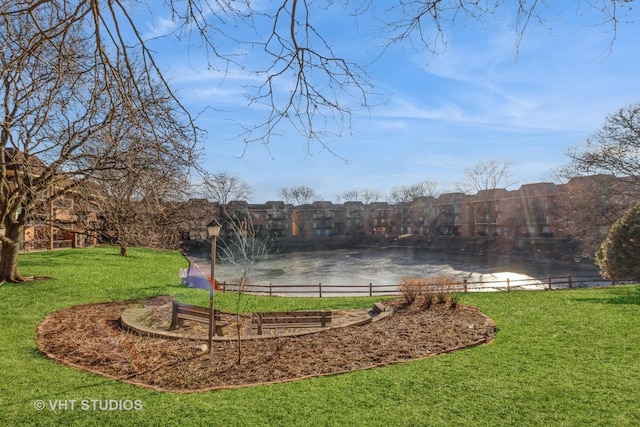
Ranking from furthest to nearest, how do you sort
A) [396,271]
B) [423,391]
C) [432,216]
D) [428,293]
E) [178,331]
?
[432,216] → [396,271] → [428,293] → [178,331] → [423,391]

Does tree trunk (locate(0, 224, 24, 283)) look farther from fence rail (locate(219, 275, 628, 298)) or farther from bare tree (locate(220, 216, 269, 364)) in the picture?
fence rail (locate(219, 275, 628, 298))

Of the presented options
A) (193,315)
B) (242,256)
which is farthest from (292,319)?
(242,256)

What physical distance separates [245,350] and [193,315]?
2.75m

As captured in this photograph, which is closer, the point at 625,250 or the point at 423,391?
the point at 423,391

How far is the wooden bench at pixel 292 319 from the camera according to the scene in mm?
10164

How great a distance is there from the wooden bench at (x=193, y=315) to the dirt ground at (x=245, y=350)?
1.03 metres

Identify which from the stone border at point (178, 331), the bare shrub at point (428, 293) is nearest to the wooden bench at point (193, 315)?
the stone border at point (178, 331)

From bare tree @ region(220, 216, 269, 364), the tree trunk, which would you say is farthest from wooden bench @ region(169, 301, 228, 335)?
the tree trunk

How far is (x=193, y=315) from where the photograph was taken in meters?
10.6

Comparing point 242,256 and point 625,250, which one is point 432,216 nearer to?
point 625,250

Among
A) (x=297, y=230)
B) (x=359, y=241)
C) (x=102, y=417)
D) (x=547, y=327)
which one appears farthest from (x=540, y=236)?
(x=102, y=417)

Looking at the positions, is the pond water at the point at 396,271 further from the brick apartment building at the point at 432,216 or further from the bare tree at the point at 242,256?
the bare tree at the point at 242,256

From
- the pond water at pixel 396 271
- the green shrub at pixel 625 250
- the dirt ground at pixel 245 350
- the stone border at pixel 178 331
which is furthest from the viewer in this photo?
the pond water at pixel 396 271

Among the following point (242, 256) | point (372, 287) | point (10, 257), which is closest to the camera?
point (10, 257)
